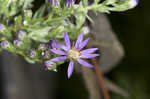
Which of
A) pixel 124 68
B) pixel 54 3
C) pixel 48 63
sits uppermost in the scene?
pixel 54 3

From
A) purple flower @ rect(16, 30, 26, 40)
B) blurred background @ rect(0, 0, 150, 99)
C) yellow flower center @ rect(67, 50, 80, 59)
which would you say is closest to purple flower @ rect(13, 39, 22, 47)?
purple flower @ rect(16, 30, 26, 40)

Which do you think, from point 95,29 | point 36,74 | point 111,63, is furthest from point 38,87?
point 95,29

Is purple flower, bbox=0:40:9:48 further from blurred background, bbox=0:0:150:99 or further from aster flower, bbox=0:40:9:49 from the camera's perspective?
blurred background, bbox=0:0:150:99

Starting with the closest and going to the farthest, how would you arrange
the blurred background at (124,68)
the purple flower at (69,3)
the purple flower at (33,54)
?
the purple flower at (69,3), the purple flower at (33,54), the blurred background at (124,68)

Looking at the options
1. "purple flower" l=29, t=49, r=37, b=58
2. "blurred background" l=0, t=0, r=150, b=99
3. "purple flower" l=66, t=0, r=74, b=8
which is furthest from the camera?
"blurred background" l=0, t=0, r=150, b=99

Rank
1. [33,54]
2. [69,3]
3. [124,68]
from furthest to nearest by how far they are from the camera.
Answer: [124,68] → [33,54] → [69,3]

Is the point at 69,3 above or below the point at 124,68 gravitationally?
above

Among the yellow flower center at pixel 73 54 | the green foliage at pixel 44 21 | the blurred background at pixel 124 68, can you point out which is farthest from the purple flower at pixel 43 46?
the blurred background at pixel 124 68

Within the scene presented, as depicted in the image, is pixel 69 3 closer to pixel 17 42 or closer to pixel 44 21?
pixel 44 21

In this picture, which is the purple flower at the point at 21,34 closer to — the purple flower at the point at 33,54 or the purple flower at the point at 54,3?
the purple flower at the point at 33,54

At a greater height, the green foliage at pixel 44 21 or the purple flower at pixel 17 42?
→ the green foliage at pixel 44 21

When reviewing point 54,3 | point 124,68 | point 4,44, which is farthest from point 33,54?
point 124,68

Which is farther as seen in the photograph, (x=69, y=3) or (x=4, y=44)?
(x=4, y=44)
